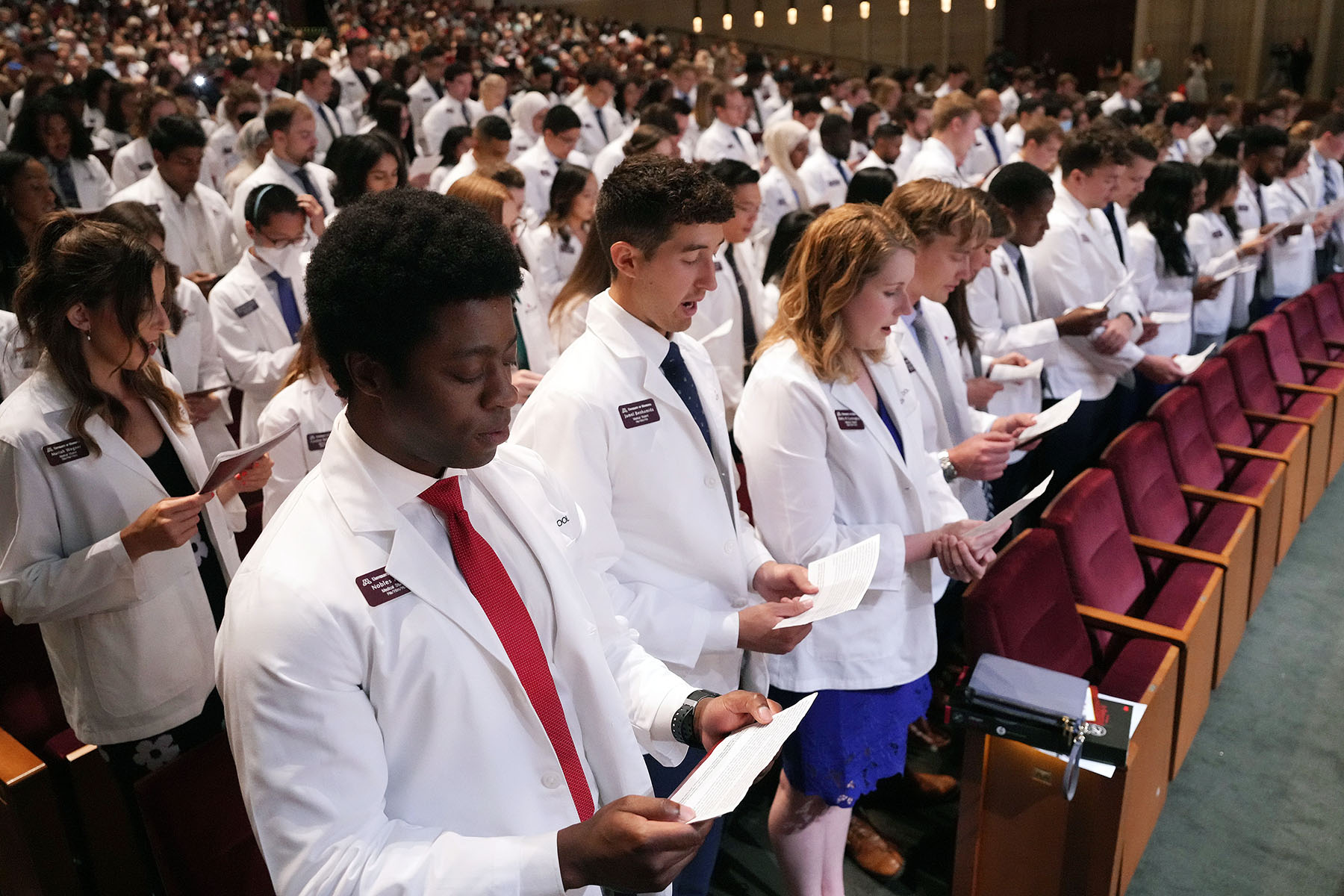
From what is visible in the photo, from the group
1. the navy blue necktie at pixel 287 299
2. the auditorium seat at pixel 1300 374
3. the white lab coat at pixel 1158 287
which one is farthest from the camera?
the auditorium seat at pixel 1300 374

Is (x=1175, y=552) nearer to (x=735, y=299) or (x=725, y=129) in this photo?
(x=735, y=299)

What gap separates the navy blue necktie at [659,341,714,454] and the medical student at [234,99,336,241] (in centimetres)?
373

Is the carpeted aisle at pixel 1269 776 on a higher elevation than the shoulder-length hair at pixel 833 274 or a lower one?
lower

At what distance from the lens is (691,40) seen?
19.9 meters

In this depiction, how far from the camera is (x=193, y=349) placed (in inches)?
138

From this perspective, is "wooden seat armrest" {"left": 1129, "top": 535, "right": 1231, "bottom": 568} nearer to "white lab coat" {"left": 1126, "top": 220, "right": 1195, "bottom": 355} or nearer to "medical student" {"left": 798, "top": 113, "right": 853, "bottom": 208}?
"white lab coat" {"left": 1126, "top": 220, "right": 1195, "bottom": 355}

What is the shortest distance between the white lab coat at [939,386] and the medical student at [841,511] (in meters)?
0.28

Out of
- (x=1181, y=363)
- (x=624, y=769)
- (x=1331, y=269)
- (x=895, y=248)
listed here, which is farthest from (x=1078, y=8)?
(x=624, y=769)

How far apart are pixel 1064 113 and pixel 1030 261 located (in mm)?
6210

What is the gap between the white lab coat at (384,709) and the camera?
108 cm

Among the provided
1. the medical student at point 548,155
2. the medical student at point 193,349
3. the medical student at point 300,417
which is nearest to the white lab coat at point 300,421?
the medical student at point 300,417

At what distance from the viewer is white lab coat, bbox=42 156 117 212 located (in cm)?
601

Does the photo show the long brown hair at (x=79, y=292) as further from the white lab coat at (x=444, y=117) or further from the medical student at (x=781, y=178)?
the white lab coat at (x=444, y=117)

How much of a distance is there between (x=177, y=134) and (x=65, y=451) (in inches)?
136
